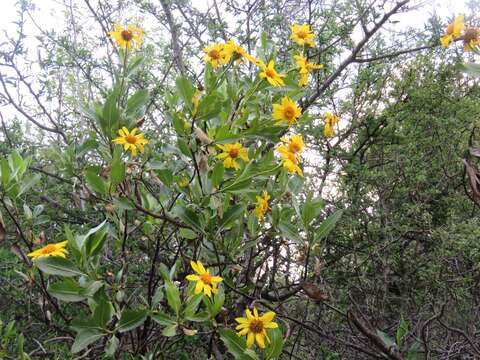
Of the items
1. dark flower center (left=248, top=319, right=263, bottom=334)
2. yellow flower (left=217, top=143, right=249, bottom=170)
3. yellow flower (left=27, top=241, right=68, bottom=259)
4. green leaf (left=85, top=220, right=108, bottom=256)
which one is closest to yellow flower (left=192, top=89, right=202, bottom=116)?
yellow flower (left=217, top=143, right=249, bottom=170)

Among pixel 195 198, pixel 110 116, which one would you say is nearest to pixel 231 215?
pixel 195 198

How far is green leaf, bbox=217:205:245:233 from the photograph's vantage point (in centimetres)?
144

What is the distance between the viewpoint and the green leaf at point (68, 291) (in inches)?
50.0

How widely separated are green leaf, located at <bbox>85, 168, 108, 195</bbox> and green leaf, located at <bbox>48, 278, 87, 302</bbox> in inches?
10.8

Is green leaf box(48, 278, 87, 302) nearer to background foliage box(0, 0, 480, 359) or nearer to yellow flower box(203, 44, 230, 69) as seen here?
background foliage box(0, 0, 480, 359)

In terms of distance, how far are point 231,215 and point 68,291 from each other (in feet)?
1.64

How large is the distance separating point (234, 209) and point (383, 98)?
2.14 meters

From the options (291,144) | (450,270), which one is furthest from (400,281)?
(291,144)

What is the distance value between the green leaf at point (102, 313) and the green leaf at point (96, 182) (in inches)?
13.1

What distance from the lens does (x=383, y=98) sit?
127 inches

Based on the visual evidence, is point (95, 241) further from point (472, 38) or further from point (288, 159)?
point (472, 38)

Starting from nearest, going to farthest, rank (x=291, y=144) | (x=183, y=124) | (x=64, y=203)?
(x=183, y=124), (x=291, y=144), (x=64, y=203)

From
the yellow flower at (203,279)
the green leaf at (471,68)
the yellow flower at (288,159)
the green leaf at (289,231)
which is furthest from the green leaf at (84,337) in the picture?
the green leaf at (471,68)

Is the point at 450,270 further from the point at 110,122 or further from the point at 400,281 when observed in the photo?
the point at 110,122
